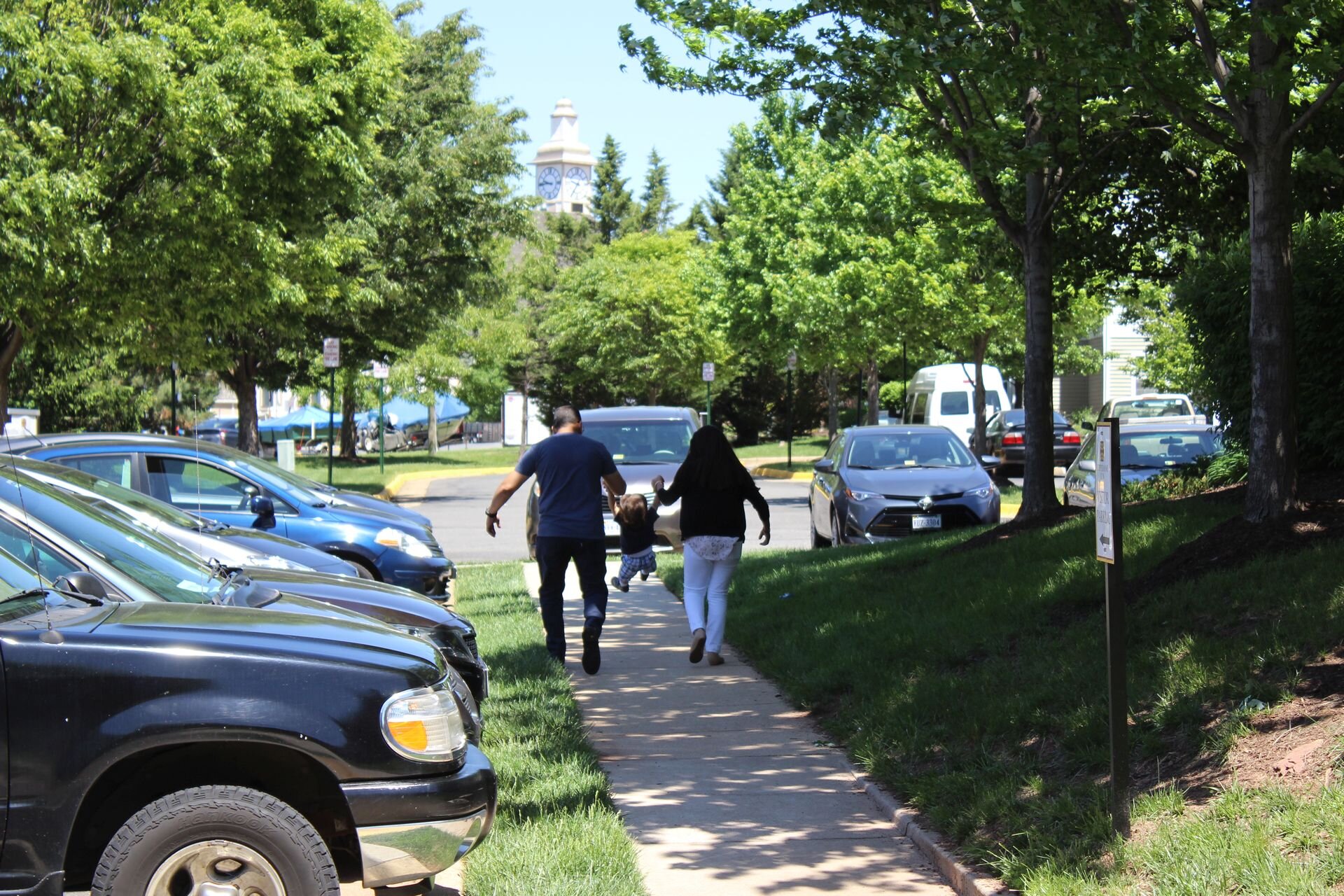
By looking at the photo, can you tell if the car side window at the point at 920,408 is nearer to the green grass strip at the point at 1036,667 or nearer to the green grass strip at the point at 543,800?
the green grass strip at the point at 1036,667

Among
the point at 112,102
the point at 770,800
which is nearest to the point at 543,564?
the point at 770,800

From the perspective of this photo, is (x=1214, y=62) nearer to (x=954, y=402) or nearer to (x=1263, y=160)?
(x=1263, y=160)

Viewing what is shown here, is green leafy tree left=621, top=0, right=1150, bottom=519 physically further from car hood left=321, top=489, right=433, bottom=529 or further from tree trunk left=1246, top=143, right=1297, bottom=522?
car hood left=321, top=489, right=433, bottom=529

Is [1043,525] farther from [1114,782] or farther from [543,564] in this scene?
[1114,782]

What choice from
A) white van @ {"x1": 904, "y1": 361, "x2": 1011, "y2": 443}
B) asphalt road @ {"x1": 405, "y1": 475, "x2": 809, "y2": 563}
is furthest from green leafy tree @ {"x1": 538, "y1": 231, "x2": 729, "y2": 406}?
asphalt road @ {"x1": 405, "y1": 475, "x2": 809, "y2": 563}

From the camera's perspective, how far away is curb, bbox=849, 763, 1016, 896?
5043 mm

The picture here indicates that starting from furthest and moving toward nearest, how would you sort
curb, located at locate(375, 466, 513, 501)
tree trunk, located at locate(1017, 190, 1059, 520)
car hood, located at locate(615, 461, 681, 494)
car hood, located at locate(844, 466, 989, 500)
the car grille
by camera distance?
curb, located at locate(375, 466, 513, 501) → car hood, located at locate(615, 461, 681, 494) → car hood, located at locate(844, 466, 989, 500) → the car grille → tree trunk, located at locate(1017, 190, 1059, 520)

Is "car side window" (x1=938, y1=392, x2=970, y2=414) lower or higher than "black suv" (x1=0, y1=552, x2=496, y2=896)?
higher

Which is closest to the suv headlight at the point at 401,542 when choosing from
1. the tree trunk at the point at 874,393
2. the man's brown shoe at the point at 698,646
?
the man's brown shoe at the point at 698,646

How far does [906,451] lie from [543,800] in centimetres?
1081

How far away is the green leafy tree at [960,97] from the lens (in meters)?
9.72

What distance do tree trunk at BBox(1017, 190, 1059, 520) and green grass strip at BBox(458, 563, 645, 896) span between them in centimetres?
453

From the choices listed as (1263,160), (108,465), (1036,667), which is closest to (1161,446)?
(1263,160)

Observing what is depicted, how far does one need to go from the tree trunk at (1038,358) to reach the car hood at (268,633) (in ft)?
25.9
